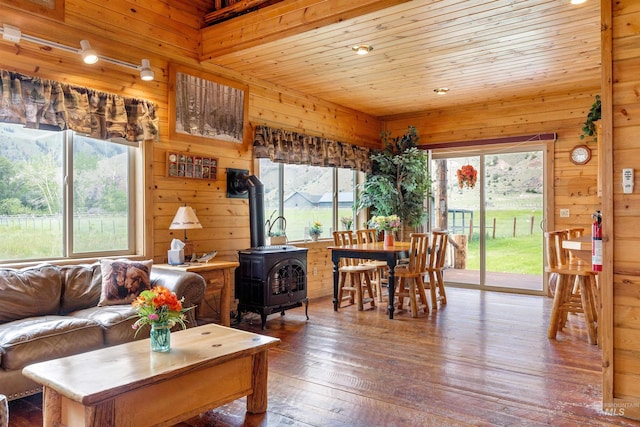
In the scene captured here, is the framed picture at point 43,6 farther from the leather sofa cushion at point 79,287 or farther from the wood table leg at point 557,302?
the wood table leg at point 557,302

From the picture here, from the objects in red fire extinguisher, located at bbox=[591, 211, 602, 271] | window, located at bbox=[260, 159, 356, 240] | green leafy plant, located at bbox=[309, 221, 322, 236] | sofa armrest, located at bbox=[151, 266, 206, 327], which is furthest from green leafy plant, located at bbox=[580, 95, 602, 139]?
sofa armrest, located at bbox=[151, 266, 206, 327]

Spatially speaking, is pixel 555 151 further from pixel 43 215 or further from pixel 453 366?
pixel 43 215

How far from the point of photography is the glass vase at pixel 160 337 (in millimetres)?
2367

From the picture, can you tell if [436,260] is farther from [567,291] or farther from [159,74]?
[159,74]

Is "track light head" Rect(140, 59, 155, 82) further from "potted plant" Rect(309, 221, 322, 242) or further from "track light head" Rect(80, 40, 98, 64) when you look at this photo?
"potted plant" Rect(309, 221, 322, 242)

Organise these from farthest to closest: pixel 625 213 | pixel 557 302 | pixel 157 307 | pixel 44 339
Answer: pixel 557 302
pixel 44 339
pixel 625 213
pixel 157 307

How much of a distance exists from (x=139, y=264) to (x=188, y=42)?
2268 millimetres

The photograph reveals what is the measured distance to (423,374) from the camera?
3.26 m

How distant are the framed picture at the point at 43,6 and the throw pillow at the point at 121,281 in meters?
1.95

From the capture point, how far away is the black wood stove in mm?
4516

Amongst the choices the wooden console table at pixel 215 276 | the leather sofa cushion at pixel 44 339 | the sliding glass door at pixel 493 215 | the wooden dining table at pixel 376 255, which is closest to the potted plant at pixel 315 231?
the wooden dining table at pixel 376 255

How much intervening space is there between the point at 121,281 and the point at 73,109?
143cm

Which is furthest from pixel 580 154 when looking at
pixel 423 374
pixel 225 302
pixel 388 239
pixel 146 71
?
pixel 146 71

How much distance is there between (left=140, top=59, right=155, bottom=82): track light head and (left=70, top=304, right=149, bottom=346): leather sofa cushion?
6.41 ft
